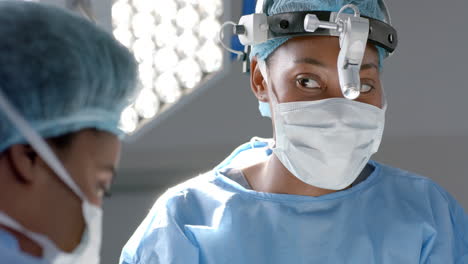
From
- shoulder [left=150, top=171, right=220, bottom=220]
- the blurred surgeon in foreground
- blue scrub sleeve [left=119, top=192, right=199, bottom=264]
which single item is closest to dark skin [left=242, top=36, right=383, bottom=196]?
shoulder [left=150, top=171, right=220, bottom=220]

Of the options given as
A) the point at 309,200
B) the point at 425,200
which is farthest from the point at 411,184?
the point at 309,200

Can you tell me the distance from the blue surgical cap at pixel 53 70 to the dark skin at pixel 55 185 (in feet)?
0.09

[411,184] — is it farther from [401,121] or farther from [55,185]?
[55,185]

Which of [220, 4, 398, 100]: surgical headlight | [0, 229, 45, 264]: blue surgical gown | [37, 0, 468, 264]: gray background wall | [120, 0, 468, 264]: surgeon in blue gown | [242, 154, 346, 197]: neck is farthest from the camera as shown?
[37, 0, 468, 264]: gray background wall

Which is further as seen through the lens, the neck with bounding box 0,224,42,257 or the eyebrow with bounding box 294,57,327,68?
the eyebrow with bounding box 294,57,327,68

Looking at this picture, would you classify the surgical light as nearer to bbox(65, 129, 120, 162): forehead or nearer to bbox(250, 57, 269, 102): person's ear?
bbox(250, 57, 269, 102): person's ear

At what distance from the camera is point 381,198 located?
1899mm

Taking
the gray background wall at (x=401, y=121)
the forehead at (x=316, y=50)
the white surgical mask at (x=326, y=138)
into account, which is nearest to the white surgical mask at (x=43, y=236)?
the white surgical mask at (x=326, y=138)

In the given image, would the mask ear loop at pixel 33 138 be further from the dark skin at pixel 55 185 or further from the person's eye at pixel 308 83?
the person's eye at pixel 308 83

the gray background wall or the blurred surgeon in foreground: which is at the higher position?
the blurred surgeon in foreground

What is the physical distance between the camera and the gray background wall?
271 centimetres

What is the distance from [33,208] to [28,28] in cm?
30

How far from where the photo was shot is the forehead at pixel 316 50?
175cm

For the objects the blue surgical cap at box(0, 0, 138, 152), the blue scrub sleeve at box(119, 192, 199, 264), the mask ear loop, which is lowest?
the blue scrub sleeve at box(119, 192, 199, 264)
